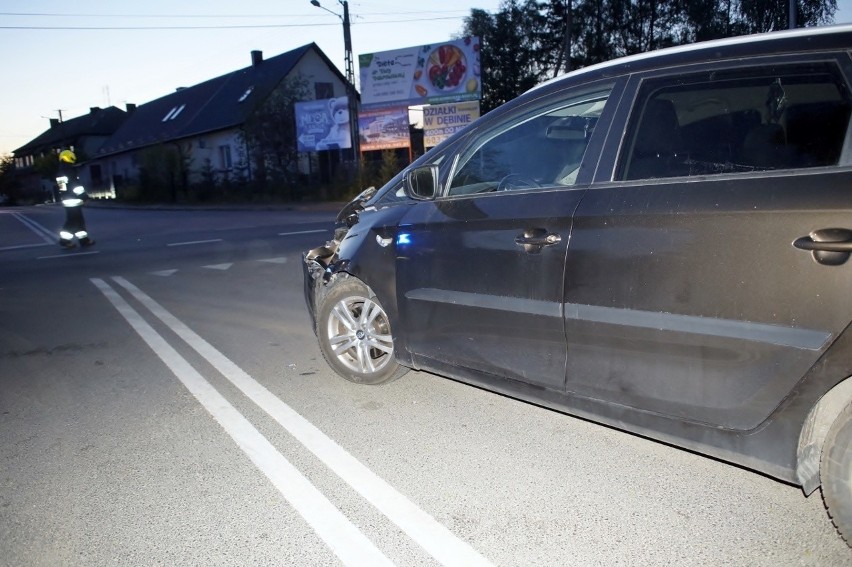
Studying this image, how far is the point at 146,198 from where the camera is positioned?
42.9m

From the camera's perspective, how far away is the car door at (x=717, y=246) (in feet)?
7.49

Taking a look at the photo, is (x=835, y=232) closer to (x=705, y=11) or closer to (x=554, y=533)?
(x=554, y=533)

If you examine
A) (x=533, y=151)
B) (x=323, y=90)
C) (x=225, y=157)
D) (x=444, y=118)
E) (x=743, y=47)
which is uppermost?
(x=323, y=90)

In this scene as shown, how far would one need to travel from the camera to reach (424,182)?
379 centimetres

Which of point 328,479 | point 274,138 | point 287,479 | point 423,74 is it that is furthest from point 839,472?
point 274,138

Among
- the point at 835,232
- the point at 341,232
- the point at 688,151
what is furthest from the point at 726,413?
the point at 341,232

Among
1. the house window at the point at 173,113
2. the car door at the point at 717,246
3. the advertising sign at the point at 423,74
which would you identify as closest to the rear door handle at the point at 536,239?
the car door at the point at 717,246

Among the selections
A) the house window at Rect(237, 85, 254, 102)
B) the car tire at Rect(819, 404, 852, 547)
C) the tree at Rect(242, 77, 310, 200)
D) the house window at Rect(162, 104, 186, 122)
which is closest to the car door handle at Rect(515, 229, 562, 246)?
the car tire at Rect(819, 404, 852, 547)

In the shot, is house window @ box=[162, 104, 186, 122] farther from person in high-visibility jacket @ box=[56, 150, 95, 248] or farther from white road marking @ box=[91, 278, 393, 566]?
white road marking @ box=[91, 278, 393, 566]

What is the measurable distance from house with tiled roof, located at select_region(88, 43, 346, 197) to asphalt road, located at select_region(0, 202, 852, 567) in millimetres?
32839

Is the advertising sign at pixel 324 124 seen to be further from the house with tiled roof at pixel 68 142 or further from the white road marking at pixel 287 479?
the house with tiled roof at pixel 68 142

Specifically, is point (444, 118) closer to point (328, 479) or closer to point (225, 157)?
point (225, 157)

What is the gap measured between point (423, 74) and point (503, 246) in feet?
95.9

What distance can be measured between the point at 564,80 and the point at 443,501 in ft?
6.97
